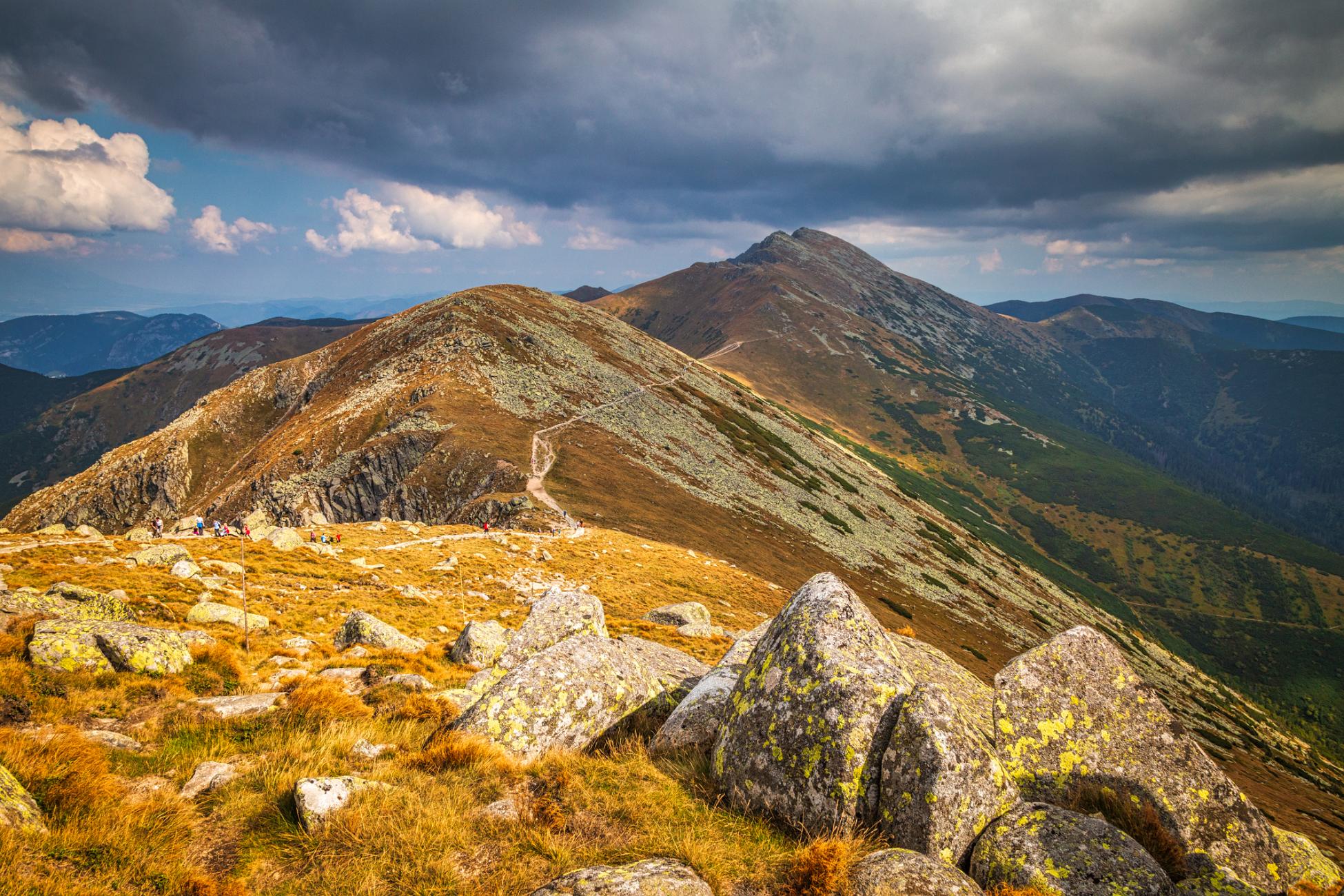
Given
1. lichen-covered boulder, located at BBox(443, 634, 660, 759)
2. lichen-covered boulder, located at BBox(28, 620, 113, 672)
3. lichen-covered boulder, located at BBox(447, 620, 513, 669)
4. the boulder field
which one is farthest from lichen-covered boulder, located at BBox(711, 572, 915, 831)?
lichen-covered boulder, located at BBox(28, 620, 113, 672)

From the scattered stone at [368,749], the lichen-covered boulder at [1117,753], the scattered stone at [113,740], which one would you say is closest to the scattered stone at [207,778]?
the scattered stone at [113,740]

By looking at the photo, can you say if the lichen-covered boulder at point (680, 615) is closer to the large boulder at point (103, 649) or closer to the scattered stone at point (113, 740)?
the large boulder at point (103, 649)

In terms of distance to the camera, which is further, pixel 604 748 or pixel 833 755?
pixel 604 748

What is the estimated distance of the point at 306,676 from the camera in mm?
13484

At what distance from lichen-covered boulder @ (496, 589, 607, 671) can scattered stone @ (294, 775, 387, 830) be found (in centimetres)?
867

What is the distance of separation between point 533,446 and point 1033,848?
7256 centimetres

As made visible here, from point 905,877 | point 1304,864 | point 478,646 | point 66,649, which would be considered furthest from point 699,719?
point 66,649

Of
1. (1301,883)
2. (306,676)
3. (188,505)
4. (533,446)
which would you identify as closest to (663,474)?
(533,446)

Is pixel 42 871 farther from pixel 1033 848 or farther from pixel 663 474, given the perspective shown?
pixel 663 474

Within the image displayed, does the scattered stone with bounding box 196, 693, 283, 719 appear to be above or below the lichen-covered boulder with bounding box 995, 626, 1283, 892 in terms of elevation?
below

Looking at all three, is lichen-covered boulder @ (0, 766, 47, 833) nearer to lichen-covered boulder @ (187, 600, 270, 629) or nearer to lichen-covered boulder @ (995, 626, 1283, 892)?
lichen-covered boulder @ (187, 600, 270, 629)

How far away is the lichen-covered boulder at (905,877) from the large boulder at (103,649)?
14148mm

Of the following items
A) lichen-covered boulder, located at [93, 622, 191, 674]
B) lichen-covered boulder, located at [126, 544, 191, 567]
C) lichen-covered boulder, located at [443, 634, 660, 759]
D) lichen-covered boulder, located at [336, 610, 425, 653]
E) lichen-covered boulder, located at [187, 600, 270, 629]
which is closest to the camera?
lichen-covered boulder, located at [443, 634, 660, 759]

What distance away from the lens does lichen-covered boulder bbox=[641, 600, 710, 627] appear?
31.7 metres
